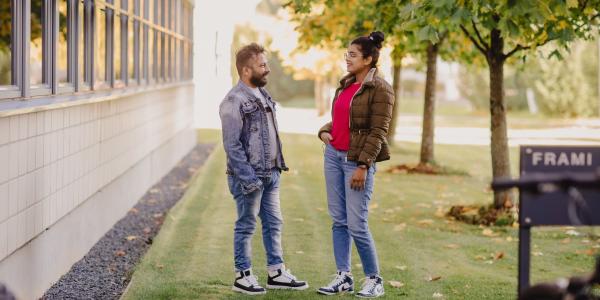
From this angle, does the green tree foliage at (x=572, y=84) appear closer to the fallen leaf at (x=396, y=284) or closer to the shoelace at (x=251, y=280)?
the fallen leaf at (x=396, y=284)

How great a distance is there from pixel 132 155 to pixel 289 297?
6466 millimetres

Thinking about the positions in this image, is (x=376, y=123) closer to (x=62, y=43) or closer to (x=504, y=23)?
(x=504, y=23)

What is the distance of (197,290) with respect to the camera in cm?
801

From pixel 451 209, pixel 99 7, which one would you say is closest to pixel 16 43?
pixel 99 7

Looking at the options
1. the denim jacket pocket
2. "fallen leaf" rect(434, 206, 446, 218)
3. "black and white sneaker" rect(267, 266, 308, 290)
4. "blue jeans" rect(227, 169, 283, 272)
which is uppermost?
the denim jacket pocket

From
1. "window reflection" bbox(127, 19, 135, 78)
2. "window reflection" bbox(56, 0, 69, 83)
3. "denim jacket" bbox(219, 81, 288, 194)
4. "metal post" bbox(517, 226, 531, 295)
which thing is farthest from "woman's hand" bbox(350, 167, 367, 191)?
"window reflection" bbox(127, 19, 135, 78)

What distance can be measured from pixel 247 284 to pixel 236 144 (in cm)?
108

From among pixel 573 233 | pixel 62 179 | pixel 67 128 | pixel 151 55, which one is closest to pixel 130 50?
pixel 151 55

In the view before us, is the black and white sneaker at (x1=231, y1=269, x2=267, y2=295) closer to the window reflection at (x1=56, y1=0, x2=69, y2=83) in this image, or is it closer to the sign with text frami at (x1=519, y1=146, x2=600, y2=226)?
the window reflection at (x1=56, y1=0, x2=69, y2=83)

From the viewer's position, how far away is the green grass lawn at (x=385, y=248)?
8.27 metres

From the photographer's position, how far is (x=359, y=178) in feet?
23.9

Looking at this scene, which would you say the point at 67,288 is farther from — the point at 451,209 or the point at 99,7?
the point at 451,209

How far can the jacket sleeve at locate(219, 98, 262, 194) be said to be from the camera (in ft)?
24.3

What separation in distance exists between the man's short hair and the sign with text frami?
Answer: 10.8 feet
